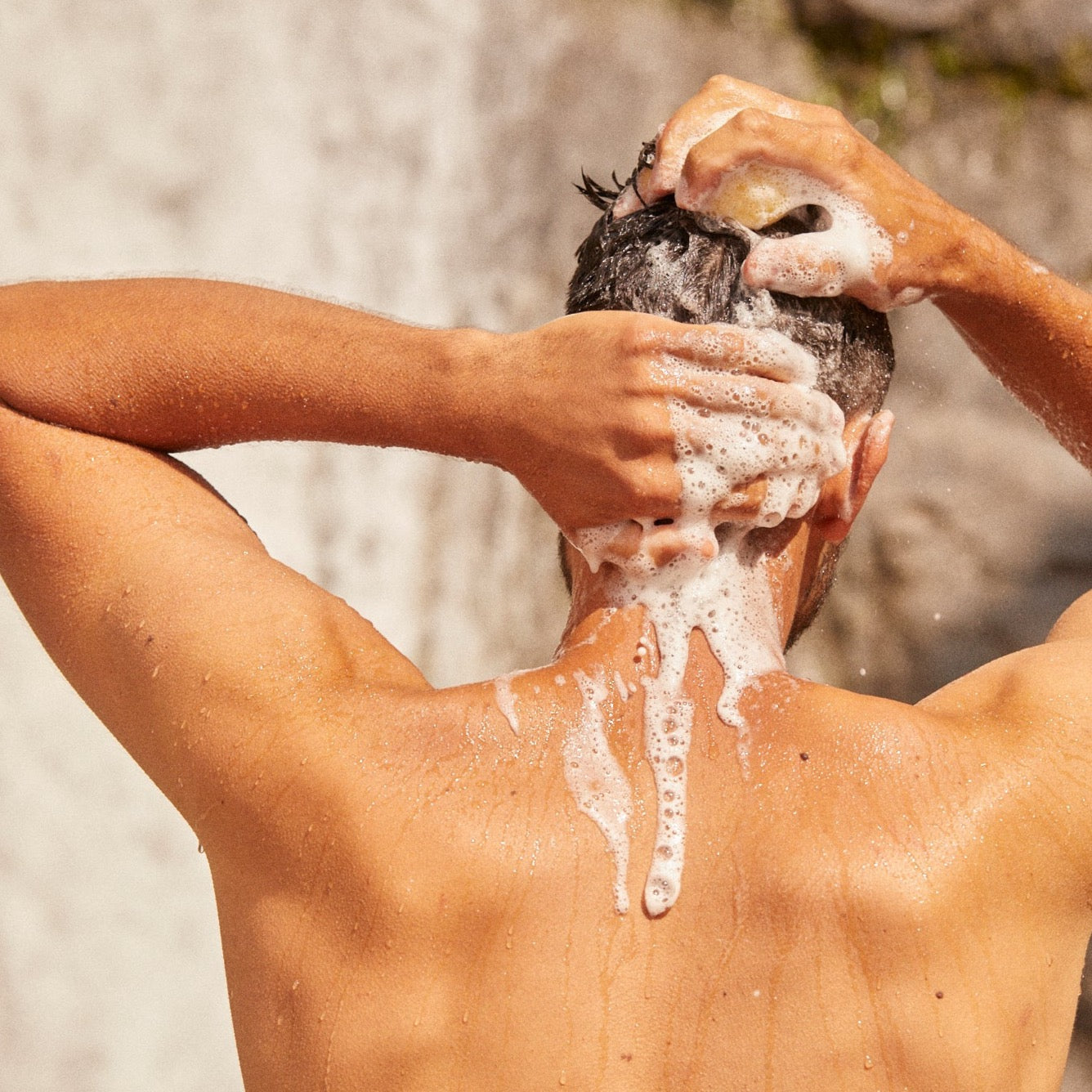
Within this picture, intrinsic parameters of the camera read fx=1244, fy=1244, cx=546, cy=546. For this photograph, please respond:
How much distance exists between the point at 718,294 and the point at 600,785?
0.42m

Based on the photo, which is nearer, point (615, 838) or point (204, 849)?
point (615, 838)

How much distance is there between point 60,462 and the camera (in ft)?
3.76

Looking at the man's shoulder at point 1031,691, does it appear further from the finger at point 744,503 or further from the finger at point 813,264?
the finger at point 813,264

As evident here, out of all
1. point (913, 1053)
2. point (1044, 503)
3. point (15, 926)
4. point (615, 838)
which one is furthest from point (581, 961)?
point (15, 926)

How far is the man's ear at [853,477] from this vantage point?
1.11m

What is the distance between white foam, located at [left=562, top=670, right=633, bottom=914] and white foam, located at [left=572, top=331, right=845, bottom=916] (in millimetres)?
27

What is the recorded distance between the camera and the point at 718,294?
106 cm

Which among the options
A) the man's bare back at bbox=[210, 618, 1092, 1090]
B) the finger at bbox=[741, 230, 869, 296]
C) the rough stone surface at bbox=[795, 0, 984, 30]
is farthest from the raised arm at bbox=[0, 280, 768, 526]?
the rough stone surface at bbox=[795, 0, 984, 30]

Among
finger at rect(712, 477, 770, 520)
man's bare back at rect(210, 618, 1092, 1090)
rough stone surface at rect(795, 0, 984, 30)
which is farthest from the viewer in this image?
rough stone surface at rect(795, 0, 984, 30)

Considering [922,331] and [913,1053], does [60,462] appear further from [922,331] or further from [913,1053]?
[922,331]

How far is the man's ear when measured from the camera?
3.63ft

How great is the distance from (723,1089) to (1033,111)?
6.12 ft

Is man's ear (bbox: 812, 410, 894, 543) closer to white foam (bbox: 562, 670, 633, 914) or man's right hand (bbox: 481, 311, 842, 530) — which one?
man's right hand (bbox: 481, 311, 842, 530)

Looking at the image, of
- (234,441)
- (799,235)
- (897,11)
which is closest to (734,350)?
(799,235)
